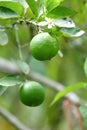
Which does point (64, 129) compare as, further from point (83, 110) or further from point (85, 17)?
point (83, 110)

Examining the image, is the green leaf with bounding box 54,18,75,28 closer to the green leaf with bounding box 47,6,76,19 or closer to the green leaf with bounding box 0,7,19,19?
the green leaf with bounding box 47,6,76,19

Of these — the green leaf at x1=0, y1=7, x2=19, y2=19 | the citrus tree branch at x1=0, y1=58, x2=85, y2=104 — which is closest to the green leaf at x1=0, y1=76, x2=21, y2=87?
the green leaf at x1=0, y1=7, x2=19, y2=19

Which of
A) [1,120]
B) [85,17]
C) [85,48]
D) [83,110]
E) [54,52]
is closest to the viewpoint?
[54,52]

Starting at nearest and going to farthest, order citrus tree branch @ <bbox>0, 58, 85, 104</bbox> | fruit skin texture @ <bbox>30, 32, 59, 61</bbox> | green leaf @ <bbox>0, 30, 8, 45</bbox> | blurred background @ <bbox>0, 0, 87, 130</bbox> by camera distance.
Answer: fruit skin texture @ <bbox>30, 32, 59, 61</bbox> → green leaf @ <bbox>0, 30, 8, 45</bbox> → citrus tree branch @ <bbox>0, 58, 85, 104</bbox> → blurred background @ <bbox>0, 0, 87, 130</bbox>

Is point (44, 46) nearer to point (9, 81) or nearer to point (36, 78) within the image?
point (9, 81)

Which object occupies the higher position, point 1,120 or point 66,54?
point 66,54

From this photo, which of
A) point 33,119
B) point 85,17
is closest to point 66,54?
point 33,119

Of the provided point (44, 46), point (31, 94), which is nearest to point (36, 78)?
point (31, 94)
